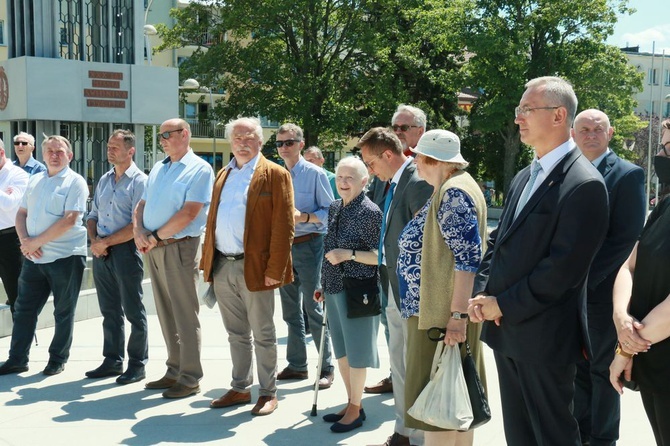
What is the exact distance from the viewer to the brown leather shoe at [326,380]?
6.88 metres

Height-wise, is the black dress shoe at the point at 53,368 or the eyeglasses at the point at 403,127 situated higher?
the eyeglasses at the point at 403,127

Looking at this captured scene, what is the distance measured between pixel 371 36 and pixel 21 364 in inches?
1238

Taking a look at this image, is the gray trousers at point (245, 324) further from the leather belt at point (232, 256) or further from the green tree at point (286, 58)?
the green tree at point (286, 58)

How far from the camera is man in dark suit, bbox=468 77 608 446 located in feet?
12.1

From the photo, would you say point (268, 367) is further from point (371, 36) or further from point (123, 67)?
point (371, 36)

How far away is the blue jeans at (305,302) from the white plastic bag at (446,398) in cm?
313

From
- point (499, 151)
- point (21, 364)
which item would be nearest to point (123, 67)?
point (21, 364)

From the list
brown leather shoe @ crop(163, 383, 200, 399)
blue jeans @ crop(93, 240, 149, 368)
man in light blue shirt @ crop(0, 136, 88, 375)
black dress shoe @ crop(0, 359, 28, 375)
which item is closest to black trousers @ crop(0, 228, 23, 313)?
man in light blue shirt @ crop(0, 136, 88, 375)

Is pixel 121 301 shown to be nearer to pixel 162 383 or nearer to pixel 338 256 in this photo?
pixel 162 383

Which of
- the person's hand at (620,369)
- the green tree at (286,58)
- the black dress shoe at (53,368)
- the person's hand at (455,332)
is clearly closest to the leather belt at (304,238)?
the black dress shoe at (53,368)

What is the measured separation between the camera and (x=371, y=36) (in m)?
37.2

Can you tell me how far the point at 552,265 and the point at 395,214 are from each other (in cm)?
174

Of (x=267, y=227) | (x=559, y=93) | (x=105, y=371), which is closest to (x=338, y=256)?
(x=267, y=227)

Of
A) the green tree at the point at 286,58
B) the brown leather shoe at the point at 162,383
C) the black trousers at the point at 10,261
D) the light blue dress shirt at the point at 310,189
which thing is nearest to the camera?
the brown leather shoe at the point at 162,383
